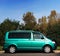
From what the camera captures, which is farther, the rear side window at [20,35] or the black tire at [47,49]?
the rear side window at [20,35]

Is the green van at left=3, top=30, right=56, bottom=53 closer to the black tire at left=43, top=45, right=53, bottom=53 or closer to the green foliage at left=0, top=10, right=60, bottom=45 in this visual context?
the black tire at left=43, top=45, right=53, bottom=53

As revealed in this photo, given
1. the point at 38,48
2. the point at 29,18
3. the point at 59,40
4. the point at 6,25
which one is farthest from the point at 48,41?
the point at 29,18

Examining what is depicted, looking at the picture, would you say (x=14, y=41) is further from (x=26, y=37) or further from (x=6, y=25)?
(x=6, y=25)

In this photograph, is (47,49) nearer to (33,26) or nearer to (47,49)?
(47,49)

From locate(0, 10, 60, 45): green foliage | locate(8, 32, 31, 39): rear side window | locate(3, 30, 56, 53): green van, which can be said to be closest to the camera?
locate(3, 30, 56, 53): green van

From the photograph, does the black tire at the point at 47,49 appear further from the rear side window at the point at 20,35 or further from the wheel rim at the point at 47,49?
the rear side window at the point at 20,35

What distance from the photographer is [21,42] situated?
20969mm

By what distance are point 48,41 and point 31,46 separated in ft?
4.93

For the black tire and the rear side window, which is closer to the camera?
the black tire

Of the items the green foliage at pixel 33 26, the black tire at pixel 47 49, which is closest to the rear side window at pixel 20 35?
the black tire at pixel 47 49

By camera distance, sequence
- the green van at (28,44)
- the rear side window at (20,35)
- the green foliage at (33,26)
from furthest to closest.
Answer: the green foliage at (33,26), the rear side window at (20,35), the green van at (28,44)

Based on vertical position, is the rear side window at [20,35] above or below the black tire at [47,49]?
above

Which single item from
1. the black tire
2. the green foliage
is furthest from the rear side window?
the green foliage

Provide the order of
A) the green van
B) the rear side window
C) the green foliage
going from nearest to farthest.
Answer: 1. the green van
2. the rear side window
3. the green foliage
